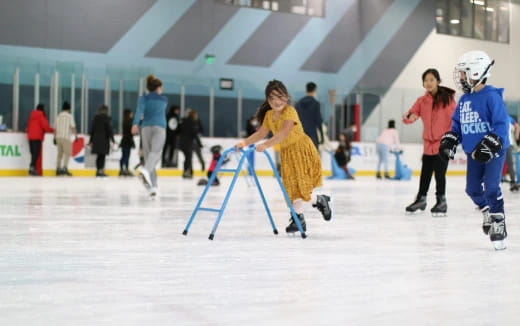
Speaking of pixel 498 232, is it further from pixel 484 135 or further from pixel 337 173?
pixel 337 173

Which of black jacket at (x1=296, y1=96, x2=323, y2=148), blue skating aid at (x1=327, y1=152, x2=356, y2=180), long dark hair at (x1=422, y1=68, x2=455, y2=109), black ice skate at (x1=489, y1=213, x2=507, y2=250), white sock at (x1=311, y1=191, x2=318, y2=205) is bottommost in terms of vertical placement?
blue skating aid at (x1=327, y1=152, x2=356, y2=180)

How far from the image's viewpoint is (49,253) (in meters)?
4.62

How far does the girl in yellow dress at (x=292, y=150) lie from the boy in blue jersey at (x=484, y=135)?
1.03 meters

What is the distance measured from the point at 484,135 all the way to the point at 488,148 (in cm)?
22

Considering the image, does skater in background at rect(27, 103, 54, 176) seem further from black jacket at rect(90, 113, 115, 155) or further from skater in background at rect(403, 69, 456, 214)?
skater in background at rect(403, 69, 456, 214)

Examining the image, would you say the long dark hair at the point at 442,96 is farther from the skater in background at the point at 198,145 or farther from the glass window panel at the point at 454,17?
the glass window panel at the point at 454,17

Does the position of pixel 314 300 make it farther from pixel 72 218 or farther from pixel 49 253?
pixel 72 218

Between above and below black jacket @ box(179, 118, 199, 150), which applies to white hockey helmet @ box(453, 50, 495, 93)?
above

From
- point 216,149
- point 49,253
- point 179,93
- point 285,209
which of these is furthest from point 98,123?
point 49,253

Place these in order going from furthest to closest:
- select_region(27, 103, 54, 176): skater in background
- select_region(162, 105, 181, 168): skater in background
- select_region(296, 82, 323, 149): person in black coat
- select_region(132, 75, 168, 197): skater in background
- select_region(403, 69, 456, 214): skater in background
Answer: select_region(162, 105, 181, 168): skater in background < select_region(27, 103, 54, 176): skater in background < select_region(132, 75, 168, 197): skater in background < select_region(296, 82, 323, 149): person in black coat < select_region(403, 69, 456, 214): skater in background

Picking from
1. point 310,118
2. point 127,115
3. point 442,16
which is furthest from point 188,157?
point 442,16

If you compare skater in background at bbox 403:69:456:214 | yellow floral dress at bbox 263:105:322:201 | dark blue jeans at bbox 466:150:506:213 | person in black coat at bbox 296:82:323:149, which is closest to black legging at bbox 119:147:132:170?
person in black coat at bbox 296:82:323:149

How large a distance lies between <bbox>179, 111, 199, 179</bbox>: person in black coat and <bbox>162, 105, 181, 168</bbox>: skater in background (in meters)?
1.34

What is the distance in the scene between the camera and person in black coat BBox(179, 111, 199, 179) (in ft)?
58.7
